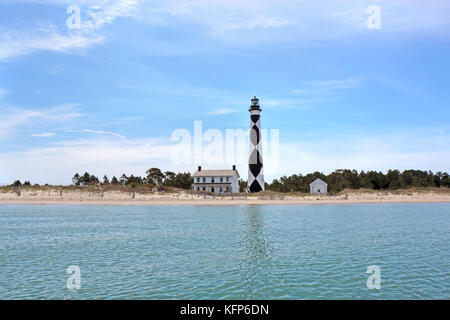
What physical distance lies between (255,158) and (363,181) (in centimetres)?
3978

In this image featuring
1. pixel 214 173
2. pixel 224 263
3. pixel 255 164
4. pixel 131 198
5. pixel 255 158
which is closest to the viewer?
pixel 224 263

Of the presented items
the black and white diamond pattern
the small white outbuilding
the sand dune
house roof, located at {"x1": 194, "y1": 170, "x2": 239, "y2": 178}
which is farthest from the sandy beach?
house roof, located at {"x1": 194, "y1": 170, "x2": 239, "y2": 178}

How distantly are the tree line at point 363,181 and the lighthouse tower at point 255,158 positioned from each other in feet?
64.5

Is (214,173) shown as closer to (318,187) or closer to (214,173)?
(214,173)

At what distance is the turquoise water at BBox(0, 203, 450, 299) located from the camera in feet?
38.8

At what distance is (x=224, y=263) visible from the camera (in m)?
16.0

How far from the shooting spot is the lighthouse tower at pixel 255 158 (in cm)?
7581

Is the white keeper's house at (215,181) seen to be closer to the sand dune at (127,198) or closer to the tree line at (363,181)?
the sand dune at (127,198)

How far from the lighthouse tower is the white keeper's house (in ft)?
24.9

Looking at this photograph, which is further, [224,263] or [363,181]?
[363,181]

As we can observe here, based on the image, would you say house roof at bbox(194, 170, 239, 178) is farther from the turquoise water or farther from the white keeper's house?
the turquoise water

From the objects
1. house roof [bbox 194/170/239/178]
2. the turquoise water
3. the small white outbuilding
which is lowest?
the turquoise water

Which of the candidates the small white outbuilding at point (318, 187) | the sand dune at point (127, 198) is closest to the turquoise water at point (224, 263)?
the sand dune at point (127, 198)

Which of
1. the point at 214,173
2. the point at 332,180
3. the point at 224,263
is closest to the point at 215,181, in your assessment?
the point at 214,173
